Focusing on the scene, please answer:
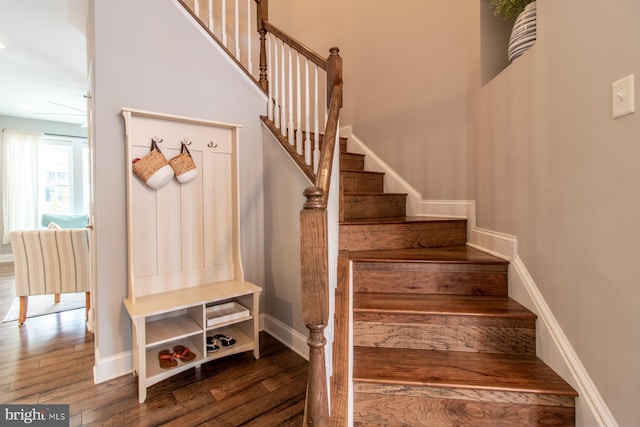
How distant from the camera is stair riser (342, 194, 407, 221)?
228 cm

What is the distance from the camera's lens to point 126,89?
1934 millimetres

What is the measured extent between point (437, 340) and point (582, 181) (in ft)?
3.10

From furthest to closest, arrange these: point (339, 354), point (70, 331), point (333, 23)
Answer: point (333, 23) < point (70, 331) < point (339, 354)

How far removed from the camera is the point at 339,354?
4.02 feet

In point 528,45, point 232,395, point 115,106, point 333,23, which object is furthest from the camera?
point 333,23

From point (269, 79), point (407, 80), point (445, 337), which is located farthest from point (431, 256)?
point (269, 79)

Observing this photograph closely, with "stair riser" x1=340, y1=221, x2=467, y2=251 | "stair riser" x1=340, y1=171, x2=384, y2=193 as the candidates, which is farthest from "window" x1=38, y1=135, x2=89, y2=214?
"stair riser" x1=340, y1=221, x2=467, y2=251

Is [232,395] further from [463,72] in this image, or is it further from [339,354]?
[463,72]

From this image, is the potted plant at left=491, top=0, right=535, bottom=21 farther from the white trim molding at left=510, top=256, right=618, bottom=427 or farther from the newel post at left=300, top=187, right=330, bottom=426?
the newel post at left=300, top=187, right=330, bottom=426

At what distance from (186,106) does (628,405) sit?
2737mm

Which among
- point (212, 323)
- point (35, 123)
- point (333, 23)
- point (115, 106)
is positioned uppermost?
point (333, 23)

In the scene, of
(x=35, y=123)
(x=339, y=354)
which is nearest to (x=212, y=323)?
(x=339, y=354)

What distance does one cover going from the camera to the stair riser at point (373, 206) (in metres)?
2.28

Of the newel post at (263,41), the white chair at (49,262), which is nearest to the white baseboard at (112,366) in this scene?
the white chair at (49,262)
